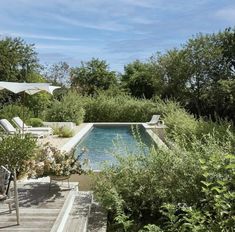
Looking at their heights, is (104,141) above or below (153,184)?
below

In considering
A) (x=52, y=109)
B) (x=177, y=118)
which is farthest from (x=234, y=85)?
(x=52, y=109)

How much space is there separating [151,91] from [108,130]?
26.5 feet

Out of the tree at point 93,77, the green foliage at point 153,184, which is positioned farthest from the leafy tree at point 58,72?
the green foliage at point 153,184

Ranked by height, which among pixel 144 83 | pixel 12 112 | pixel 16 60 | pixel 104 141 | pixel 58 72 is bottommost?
pixel 104 141

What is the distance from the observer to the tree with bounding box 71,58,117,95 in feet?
95.5

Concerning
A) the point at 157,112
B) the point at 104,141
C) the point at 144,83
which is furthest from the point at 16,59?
the point at 104,141

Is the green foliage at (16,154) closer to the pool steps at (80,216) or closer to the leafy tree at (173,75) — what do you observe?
the pool steps at (80,216)

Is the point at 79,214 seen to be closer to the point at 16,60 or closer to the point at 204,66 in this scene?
the point at 204,66

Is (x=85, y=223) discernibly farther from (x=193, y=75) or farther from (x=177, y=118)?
(x=193, y=75)

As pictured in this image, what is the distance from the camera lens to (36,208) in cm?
590

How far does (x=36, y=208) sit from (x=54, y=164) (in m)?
0.99

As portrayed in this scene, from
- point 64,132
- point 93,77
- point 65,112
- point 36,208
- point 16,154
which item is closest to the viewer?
point 36,208

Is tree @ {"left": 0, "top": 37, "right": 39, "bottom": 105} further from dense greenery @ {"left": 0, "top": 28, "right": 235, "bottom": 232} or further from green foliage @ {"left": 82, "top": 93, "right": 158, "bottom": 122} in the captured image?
green foliage @ {"left": 82, "top": 93, "right": 158, "bottom": 122}

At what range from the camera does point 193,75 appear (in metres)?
25.6
